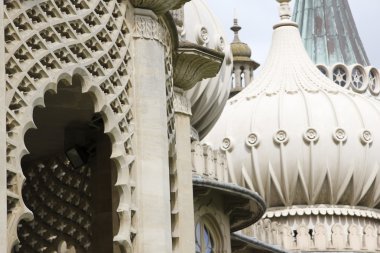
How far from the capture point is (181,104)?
23.9m

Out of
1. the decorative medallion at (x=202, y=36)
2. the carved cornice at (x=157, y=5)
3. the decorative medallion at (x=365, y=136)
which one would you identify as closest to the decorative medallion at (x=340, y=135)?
the decorative medallion at (x=365, y=136)

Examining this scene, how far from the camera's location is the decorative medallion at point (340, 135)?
161 ft

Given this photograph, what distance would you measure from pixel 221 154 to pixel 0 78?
1509 cm

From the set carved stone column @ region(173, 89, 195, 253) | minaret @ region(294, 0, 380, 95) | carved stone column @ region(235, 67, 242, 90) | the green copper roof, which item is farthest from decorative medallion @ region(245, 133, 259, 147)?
carved stone column @ region(173, 89, 195, 253)

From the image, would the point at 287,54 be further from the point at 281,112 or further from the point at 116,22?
the point at 116,22

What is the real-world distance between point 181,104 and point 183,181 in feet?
6.39

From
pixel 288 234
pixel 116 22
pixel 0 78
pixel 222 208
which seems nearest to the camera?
pixel 0 78

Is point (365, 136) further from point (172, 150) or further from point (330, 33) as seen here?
point (172, 150)

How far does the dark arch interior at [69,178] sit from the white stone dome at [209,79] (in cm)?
739

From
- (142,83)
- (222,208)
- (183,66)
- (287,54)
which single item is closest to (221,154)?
(222,208)

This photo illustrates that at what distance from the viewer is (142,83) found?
1914cm

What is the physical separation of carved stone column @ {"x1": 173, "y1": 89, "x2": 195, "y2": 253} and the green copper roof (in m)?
35.8

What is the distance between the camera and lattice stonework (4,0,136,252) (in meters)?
16.9

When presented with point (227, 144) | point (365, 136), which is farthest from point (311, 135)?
point (227, 144)
